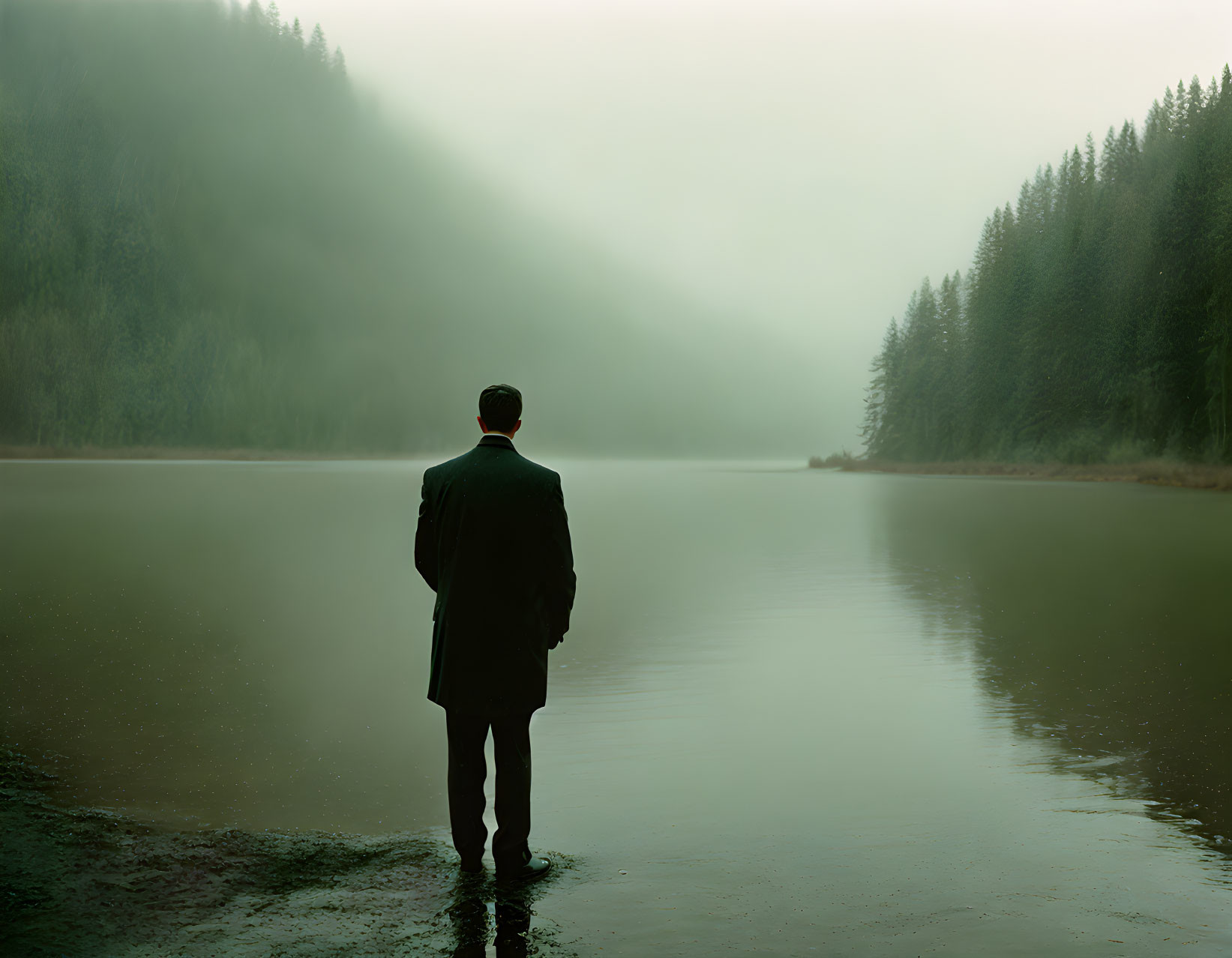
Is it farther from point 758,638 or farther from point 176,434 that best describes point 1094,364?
point 176,434

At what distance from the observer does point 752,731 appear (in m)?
7.98

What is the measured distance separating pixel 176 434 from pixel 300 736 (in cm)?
18235

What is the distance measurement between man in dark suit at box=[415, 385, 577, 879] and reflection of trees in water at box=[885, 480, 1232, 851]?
360 centimetres

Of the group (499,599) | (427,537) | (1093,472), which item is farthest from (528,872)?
(1093,472)

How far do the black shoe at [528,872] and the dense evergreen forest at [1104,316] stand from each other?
174 feet

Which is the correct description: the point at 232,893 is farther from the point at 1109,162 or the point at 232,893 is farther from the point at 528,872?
the point at 1109,162

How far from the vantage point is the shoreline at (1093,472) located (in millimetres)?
49344

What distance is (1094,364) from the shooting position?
64.4 metres

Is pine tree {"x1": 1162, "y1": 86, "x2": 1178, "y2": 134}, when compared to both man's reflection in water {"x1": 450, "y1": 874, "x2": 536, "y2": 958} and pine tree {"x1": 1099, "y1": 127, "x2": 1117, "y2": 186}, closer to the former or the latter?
pine tree {"x1": 1099, "y1": 127, "x2": 1117, "y2": 186}

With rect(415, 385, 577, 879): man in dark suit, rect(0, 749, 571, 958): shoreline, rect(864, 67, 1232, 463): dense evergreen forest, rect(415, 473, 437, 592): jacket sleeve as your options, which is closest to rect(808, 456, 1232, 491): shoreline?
rect(864, 67, 1232, 463): dense evergreen forest

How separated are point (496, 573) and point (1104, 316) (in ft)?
220

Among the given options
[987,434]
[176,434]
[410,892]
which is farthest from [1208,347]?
[176,434]

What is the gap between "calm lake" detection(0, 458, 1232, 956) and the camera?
14.8 ft

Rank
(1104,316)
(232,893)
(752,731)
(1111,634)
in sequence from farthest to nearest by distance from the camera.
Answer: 1. (1104,316)
2. (1111,634)
3. (752,731)
4. (232,893)
